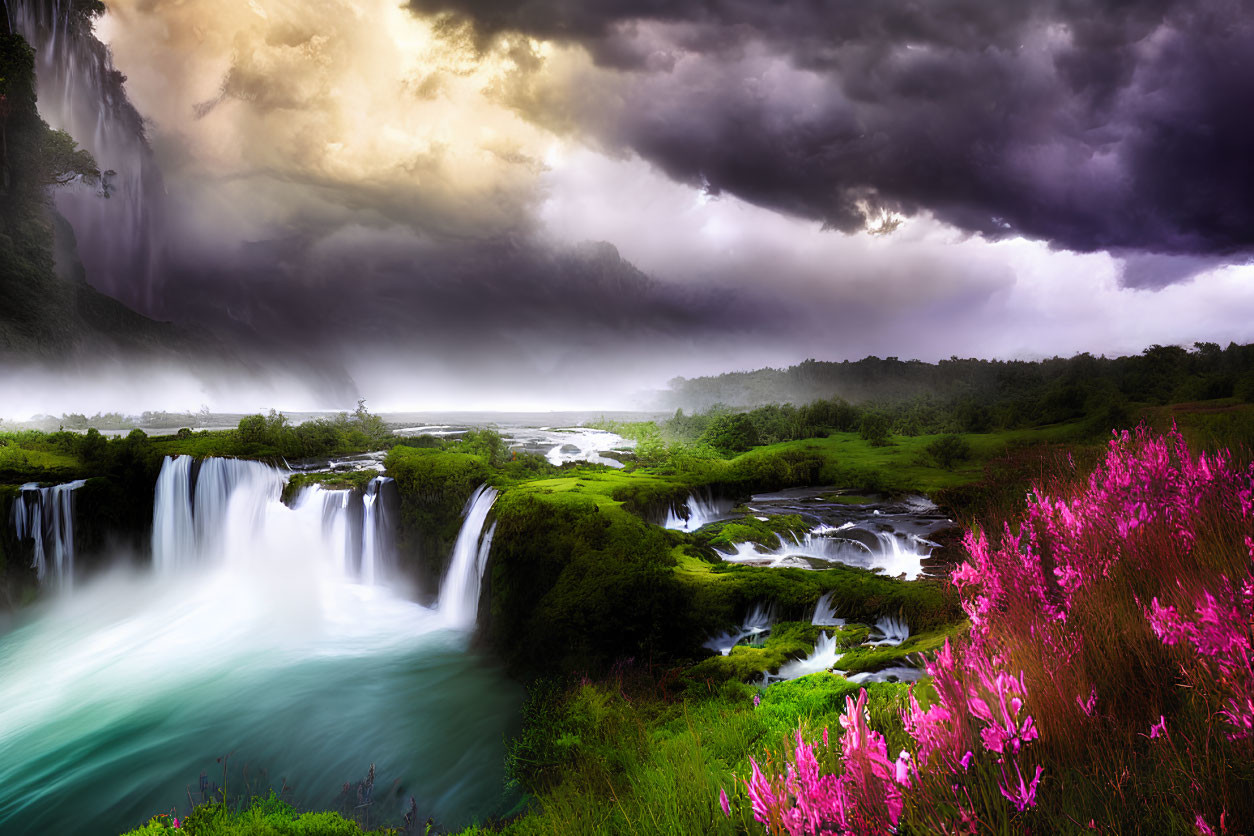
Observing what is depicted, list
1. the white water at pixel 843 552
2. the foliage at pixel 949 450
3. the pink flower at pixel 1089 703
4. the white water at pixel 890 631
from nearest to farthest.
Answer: the pink flower at pixel 1089 703 → the white water at pixel 890 631 → the white water at pixel 843 552 → the foliage at pixel 949 450

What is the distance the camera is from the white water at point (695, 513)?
14.1 metres

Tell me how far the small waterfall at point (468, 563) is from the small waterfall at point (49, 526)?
12320 millimetres

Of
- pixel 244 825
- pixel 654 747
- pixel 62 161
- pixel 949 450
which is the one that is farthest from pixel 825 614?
pixel 62 161

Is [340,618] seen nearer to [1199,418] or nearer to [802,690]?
[802,690]

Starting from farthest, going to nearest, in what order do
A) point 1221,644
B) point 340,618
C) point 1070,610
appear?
point 340,618, point 1070,610, point 1221,644

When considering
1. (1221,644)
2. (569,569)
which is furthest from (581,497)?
(1221,644)

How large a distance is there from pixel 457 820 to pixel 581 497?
5566 millimetres

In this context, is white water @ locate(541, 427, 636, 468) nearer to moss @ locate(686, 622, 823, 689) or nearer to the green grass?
moss @ locate(686, 622, 823, 689)

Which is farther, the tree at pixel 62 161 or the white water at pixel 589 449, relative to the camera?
the tree at pixel 62 161

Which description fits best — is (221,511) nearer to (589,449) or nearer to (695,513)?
(589,449)

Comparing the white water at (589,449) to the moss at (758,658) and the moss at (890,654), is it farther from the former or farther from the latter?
the moss at (890,654)

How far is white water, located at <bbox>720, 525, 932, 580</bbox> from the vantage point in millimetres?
10648

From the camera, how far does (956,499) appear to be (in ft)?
35.9

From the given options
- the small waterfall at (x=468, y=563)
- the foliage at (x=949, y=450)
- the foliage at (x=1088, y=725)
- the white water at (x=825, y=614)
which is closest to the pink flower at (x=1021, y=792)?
the foliage at (x=1088, y=725)
